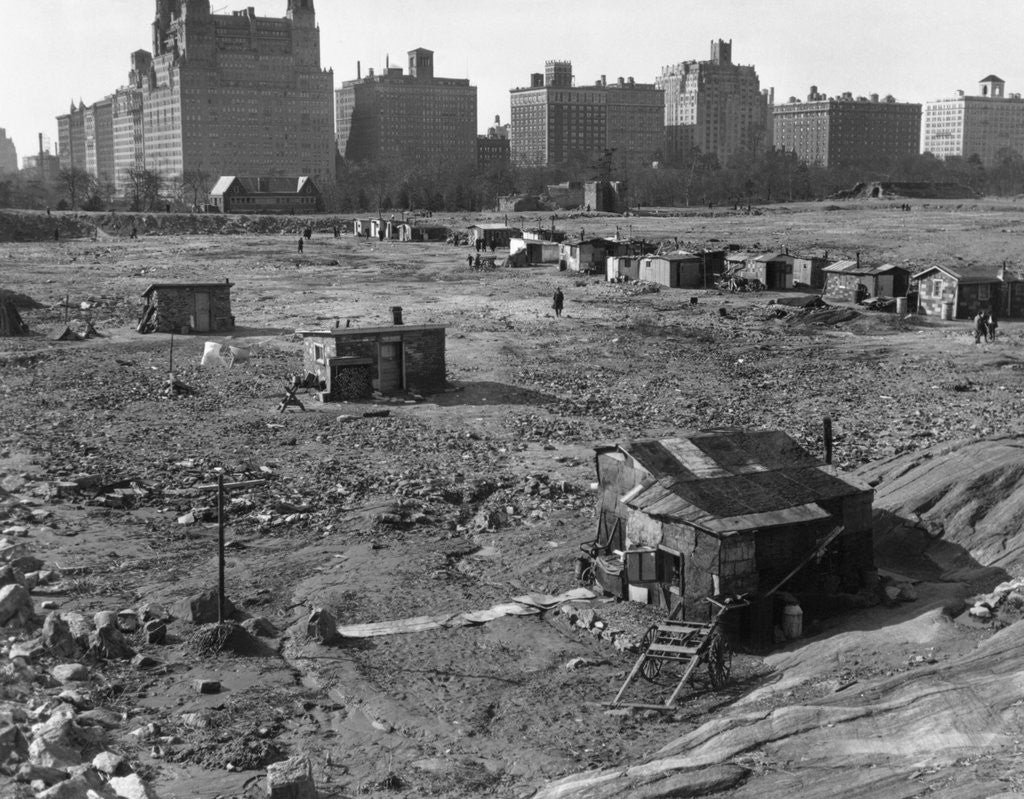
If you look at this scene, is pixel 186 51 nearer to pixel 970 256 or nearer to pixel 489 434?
pixel 970 256

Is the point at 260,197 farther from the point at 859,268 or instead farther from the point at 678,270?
the point at 859,268

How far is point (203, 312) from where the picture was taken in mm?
41969

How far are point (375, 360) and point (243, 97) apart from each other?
511ft

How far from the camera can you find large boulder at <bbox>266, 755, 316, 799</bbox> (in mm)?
11086

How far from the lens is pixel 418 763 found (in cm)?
1238

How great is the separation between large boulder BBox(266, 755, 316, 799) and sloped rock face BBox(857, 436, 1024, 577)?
10.3 m

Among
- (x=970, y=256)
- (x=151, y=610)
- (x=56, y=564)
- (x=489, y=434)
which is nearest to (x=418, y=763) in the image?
(x=151, y=610)

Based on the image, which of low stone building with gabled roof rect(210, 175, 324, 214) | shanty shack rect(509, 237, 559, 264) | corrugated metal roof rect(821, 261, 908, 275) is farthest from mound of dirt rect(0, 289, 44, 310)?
low stone building with gabled roof rect(210, 175, 324, 214)

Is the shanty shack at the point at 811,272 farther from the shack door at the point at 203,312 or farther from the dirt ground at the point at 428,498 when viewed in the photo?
the shack door at the point at 203,312

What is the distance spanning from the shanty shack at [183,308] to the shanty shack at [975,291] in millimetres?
26613

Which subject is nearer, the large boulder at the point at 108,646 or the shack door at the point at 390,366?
the large boulder at the point at 108,646

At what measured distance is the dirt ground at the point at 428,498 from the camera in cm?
1309

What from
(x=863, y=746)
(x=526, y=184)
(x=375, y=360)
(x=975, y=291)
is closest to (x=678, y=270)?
(x=975, y=291)

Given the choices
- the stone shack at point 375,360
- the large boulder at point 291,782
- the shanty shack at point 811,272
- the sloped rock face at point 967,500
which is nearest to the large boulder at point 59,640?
the large boulder at point 291,782
